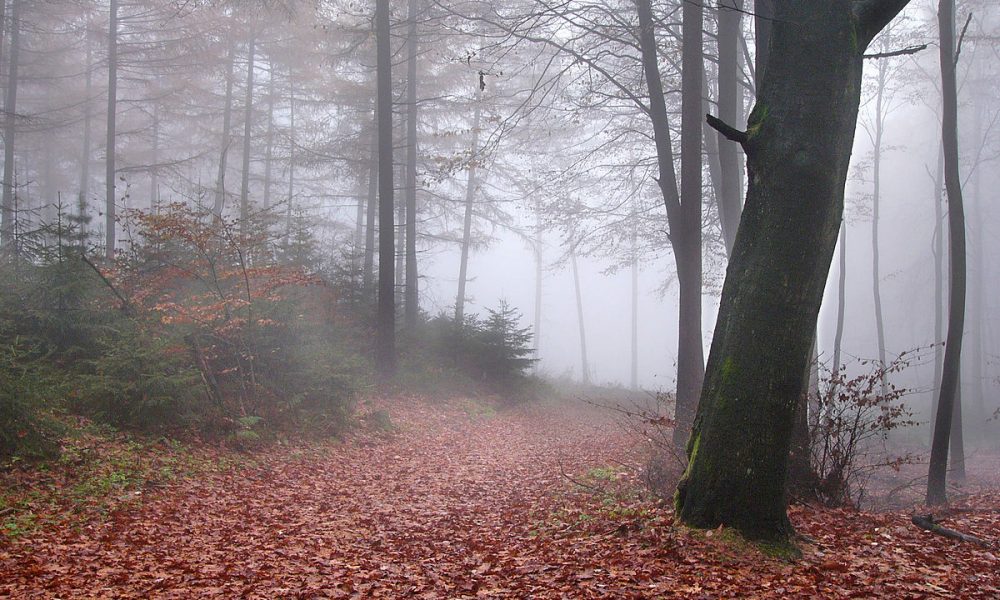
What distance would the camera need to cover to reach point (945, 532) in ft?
16.4

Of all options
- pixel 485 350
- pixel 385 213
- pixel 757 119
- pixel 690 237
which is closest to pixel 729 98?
pixel 690 237

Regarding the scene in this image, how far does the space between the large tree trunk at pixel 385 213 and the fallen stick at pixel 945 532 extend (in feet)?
34.9

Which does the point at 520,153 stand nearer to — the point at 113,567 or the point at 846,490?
the point at 846,490

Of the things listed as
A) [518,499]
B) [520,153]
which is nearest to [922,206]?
[520,153]

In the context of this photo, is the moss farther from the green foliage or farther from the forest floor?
the green foliage

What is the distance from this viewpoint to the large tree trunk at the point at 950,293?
8547mm

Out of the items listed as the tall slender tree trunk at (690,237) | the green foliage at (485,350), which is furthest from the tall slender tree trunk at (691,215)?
the green foliage at (485,350)

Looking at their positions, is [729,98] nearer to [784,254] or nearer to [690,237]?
[690,237]

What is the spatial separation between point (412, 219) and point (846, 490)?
46.5 feet

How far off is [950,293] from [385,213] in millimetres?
10768

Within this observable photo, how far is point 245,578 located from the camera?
4410 millimetres

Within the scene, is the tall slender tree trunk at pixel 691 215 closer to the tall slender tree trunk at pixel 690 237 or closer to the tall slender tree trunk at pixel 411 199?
the tall slender tree trunk at pixel 690 237

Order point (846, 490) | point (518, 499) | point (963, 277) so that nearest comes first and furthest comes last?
point (846, 490) → point (518, 499) → point (963, 277)

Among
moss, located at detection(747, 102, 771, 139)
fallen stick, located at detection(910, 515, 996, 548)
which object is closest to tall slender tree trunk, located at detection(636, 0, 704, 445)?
fallen stick, located at detection(910, 515, 996, 548)
